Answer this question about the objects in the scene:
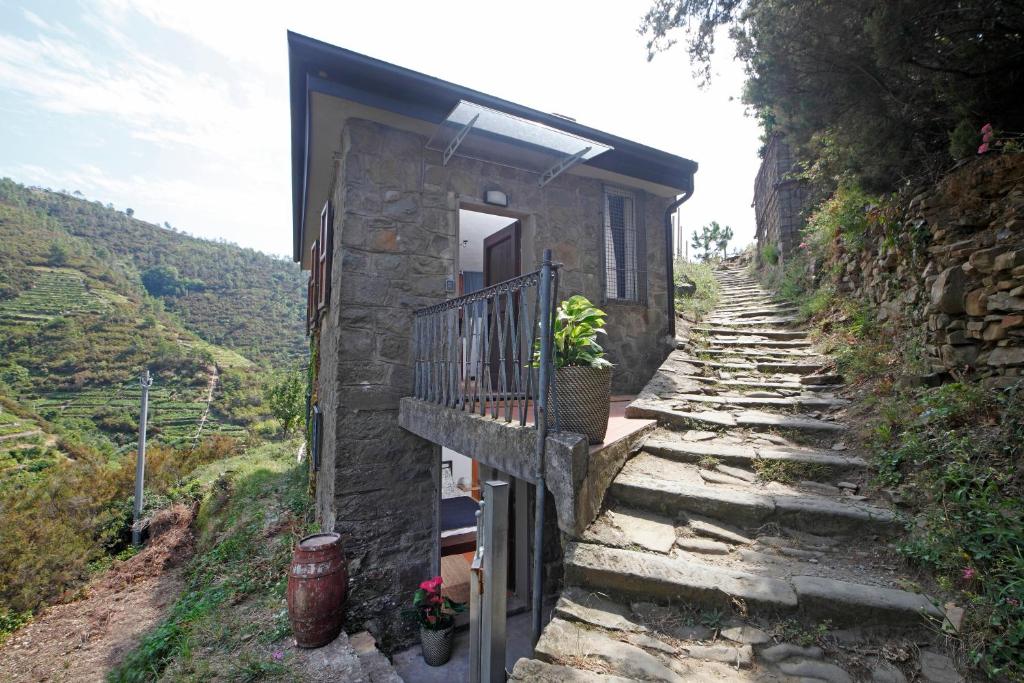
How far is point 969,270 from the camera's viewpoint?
9.15 feet

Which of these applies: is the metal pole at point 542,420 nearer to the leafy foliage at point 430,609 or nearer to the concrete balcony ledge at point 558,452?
the concrete balcony ledge at point 558,452

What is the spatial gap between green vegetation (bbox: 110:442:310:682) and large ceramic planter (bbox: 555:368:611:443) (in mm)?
2634

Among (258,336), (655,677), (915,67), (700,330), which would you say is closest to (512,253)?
(700,330)

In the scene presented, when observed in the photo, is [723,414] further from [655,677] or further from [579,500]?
[655,677]

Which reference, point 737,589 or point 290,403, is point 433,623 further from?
point 290,403

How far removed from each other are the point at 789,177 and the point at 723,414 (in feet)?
26.4

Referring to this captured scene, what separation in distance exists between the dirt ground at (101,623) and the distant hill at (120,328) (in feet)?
19.2

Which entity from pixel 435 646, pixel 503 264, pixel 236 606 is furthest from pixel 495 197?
pixel 236 606

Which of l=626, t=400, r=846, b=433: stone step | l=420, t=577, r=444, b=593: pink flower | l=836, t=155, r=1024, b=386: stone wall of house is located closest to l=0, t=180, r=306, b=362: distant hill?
l=420, t=577, r=444, b=593: pink flower

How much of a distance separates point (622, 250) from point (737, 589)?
4.25 meters

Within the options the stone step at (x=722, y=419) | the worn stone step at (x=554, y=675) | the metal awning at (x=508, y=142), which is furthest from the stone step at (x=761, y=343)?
the worn stone step at (x=554, y=675)

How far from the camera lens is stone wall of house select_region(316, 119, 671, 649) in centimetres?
382

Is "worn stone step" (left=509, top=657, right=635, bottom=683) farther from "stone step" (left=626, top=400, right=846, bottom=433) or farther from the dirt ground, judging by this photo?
the dirt ground

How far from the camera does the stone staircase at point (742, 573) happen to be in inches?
61.2
